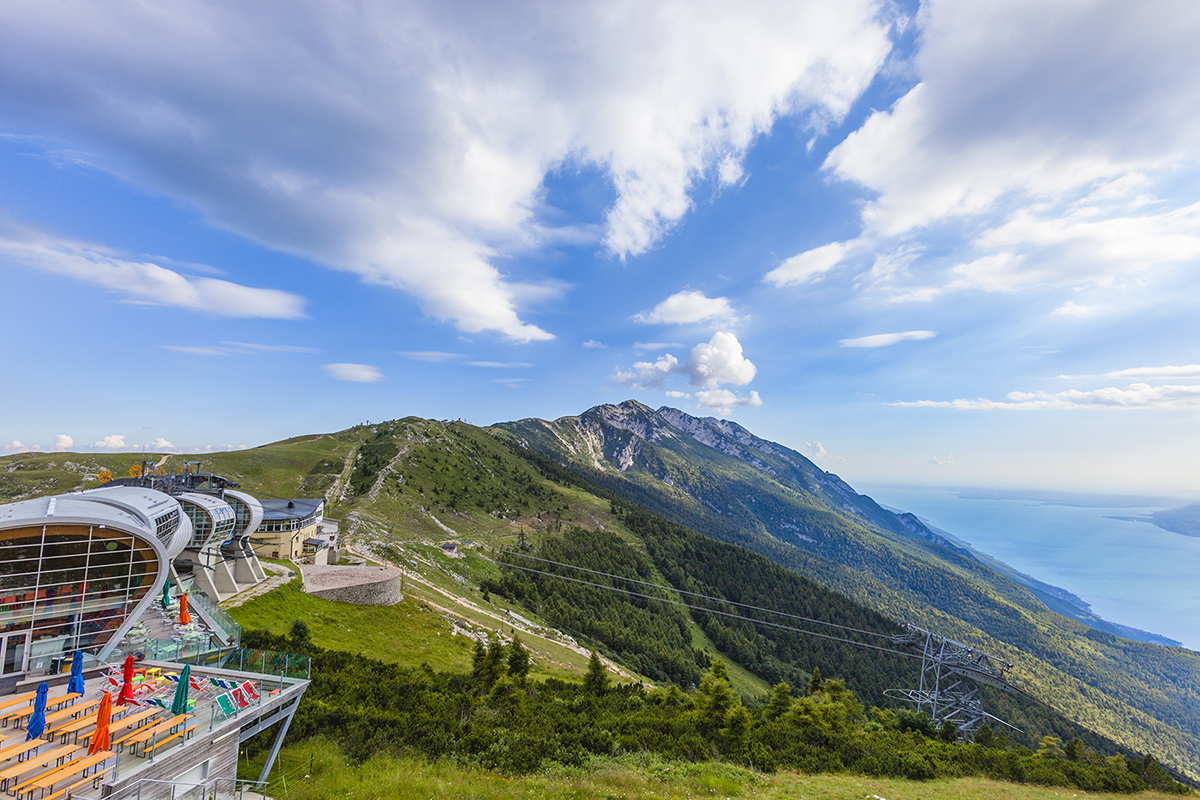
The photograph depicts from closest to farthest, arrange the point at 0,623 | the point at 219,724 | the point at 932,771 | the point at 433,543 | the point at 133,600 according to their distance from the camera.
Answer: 1. the point at 219,724
2. the point at 0,623
3. the point at 133,600
4. the point at 932,771
5. the point at 433,543

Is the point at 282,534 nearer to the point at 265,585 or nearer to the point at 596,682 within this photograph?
the point at 265,585

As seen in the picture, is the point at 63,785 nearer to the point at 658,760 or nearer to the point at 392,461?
the point at 658,760

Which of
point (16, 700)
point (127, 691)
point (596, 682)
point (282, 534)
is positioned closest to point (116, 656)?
point (16, 700)

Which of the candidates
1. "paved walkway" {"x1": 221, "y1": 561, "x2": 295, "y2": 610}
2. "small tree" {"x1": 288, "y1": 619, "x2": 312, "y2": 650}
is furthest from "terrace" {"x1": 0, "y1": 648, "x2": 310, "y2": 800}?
"paved walkway" {"x1": 221, "y1": 561, "x2": 295, "y2": 610}

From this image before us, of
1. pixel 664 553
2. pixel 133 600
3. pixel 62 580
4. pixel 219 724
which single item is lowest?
pixel 664 553

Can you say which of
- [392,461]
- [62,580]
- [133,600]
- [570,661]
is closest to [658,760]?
[133,600]

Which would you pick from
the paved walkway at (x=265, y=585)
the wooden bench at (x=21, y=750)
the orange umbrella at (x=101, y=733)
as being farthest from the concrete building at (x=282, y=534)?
the orange umbrella at (x=101, y=733)

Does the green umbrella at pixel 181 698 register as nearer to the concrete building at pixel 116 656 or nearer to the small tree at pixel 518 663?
the concrete building at pixel 116 656
